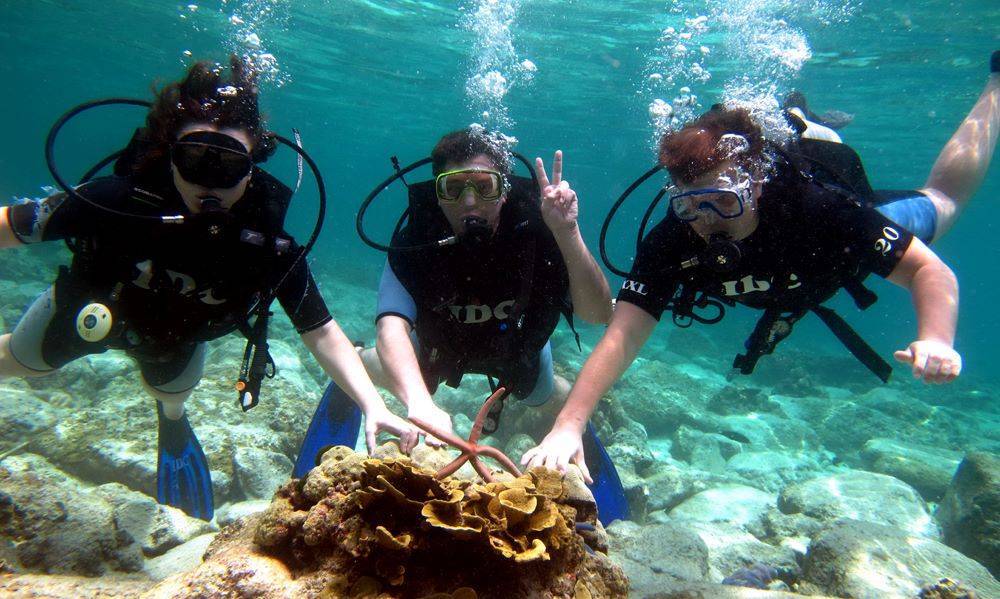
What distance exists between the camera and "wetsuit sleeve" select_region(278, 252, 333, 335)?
12.7 feet

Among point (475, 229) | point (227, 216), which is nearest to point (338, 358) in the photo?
point (227, 216)

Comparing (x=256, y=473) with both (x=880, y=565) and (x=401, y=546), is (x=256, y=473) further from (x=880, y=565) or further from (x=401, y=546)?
(x=880, y=565)

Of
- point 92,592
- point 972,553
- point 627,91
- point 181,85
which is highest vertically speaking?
point 627,91

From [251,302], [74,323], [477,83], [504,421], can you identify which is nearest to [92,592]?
[251,302]

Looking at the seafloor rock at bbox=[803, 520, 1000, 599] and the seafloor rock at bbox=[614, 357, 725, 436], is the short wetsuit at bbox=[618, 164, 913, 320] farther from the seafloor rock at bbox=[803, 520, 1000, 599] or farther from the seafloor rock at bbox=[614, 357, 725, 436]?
the seafloor rock at bbox=[614, 357, 725, 436]

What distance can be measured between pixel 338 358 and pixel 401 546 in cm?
234

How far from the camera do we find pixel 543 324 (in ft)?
16.1

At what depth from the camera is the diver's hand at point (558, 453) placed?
2842 mm

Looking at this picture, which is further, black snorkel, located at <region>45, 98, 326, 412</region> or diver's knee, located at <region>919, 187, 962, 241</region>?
diver's knee, located at <region>919, 187, 962, 241</region>

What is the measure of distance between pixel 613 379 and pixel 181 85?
148 inches

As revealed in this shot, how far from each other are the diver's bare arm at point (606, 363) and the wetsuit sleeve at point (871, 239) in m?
1.50

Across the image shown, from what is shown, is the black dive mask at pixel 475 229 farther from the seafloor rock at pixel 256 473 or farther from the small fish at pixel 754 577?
the seafloor rock at pixel 256 473

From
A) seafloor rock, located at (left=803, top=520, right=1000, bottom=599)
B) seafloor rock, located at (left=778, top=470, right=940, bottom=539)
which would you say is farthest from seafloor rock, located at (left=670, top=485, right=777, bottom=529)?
seafloor rock, located at (left=803, top=520, right=1000, bottom=599)

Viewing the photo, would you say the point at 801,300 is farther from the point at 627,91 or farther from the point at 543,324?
the point at 627,91
